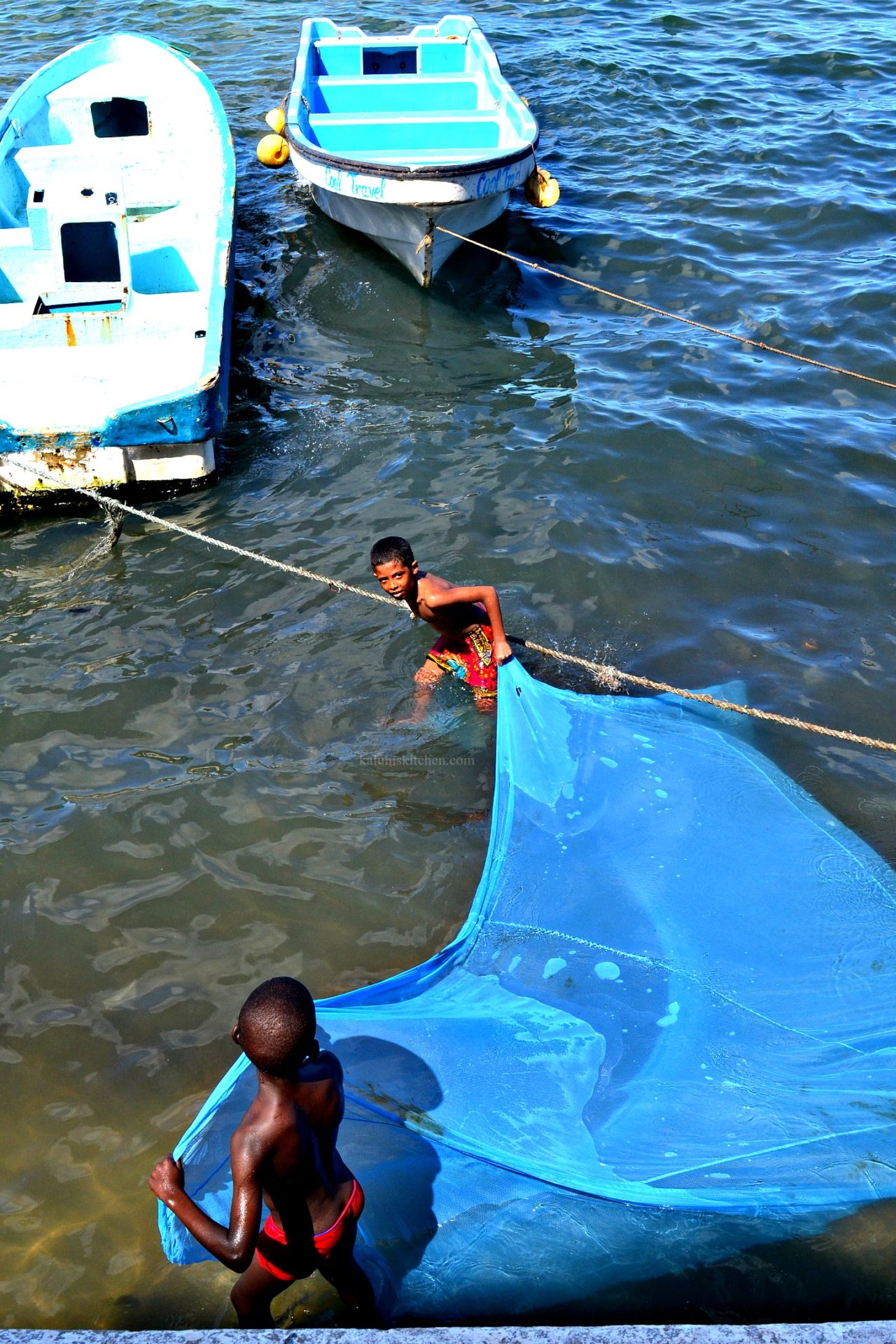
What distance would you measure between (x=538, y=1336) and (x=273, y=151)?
1138 centimetres

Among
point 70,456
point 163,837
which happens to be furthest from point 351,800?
point 70,456

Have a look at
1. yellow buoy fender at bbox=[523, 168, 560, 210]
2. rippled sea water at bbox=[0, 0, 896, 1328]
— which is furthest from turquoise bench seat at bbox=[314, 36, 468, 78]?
yellow buoy fender at bbox=[523, 168, 560, 210]

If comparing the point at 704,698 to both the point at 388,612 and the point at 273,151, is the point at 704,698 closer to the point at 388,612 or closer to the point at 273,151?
the point at 388,612

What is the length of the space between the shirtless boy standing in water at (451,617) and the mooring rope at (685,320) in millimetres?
3694

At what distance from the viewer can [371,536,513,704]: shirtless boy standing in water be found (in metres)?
5.14

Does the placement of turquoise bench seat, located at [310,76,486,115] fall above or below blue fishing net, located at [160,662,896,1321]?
above

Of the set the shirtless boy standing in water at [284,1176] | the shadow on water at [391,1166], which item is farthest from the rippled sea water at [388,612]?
the shirtless boy standing in water at [284,1176]

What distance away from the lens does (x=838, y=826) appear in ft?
Result: 15.6

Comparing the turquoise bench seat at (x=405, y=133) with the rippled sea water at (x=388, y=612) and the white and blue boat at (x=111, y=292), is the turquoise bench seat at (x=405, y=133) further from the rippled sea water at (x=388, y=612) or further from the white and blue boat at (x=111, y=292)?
the white and blue boat at (x=111, y=292)

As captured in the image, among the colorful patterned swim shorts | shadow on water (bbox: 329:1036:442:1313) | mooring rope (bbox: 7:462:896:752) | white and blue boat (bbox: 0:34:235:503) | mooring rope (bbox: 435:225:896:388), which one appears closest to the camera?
shadow on water (bbox: 329:1036:442:1313)

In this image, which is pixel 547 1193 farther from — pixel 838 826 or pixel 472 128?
pixel 472 128

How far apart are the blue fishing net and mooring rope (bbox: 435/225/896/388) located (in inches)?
199

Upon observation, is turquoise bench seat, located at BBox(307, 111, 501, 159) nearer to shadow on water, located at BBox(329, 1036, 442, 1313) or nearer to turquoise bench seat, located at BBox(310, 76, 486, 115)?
turquoise bench seat, located at BBox(310, 76, 486, 115)

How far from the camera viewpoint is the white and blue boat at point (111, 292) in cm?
689
